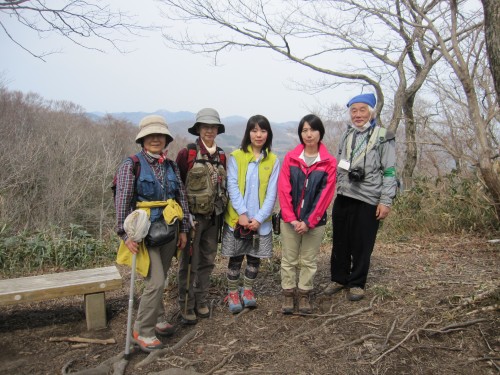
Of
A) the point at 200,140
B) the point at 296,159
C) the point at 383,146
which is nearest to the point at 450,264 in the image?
the point at 383,146

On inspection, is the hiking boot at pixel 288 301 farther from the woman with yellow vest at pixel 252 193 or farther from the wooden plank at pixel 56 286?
the wooden plank at pixel 56 286

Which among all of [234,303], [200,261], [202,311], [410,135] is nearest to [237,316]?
[234,303]

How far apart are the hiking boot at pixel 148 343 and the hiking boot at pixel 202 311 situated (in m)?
0.58

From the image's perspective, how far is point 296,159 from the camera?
136 inches

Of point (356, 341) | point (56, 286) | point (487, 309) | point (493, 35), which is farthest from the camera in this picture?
point (56, 286)

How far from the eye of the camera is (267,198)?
349 centimetres

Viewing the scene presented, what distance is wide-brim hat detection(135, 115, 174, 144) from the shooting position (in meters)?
2.97

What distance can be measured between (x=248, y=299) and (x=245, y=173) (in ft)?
3.74

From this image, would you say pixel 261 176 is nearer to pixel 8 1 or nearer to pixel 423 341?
pixel 423 341

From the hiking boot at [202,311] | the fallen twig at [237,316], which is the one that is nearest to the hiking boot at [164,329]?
the hiking boot at [202,311]

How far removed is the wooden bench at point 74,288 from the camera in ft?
10.9

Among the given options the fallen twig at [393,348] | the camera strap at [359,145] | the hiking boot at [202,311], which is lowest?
the hiking boot at [202,311]

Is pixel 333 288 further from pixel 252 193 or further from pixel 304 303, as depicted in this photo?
pixel 252 193

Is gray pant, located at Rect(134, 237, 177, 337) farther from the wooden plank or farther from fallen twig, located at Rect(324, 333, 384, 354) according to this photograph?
fallen twig, located at Rect(324, 333, 384, 354)
